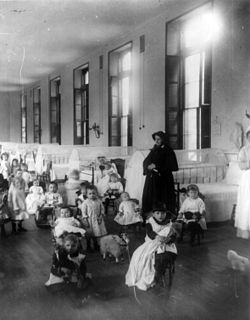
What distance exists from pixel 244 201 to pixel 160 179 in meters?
1.15

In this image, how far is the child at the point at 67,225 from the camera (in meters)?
3.93

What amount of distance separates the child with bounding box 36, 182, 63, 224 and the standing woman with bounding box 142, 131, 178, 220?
1.23 m

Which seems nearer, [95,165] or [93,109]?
[95,165]

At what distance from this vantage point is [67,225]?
13.0 feet

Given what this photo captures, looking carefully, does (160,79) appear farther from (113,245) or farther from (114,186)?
(113,245)

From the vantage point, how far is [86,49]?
35.7 feet

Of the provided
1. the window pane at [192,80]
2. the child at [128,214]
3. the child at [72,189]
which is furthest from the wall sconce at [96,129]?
the child at [128,214]

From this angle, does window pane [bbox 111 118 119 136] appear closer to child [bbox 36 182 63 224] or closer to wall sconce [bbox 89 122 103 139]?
wall sconce [bbox 89 122 103 139]

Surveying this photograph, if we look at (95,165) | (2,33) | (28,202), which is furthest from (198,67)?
(2,33)

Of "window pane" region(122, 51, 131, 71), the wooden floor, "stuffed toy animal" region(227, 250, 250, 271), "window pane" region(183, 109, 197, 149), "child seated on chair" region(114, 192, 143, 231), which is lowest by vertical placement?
the wooden floor

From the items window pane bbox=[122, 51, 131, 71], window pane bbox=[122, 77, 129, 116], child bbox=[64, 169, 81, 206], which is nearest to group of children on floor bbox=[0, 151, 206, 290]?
child bbox=[64, 169, 81, 206]

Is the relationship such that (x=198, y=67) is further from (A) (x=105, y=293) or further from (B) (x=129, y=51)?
(A) (x=105, y=293)

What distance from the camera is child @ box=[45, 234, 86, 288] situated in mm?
3164

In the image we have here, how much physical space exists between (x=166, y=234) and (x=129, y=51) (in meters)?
7.11
